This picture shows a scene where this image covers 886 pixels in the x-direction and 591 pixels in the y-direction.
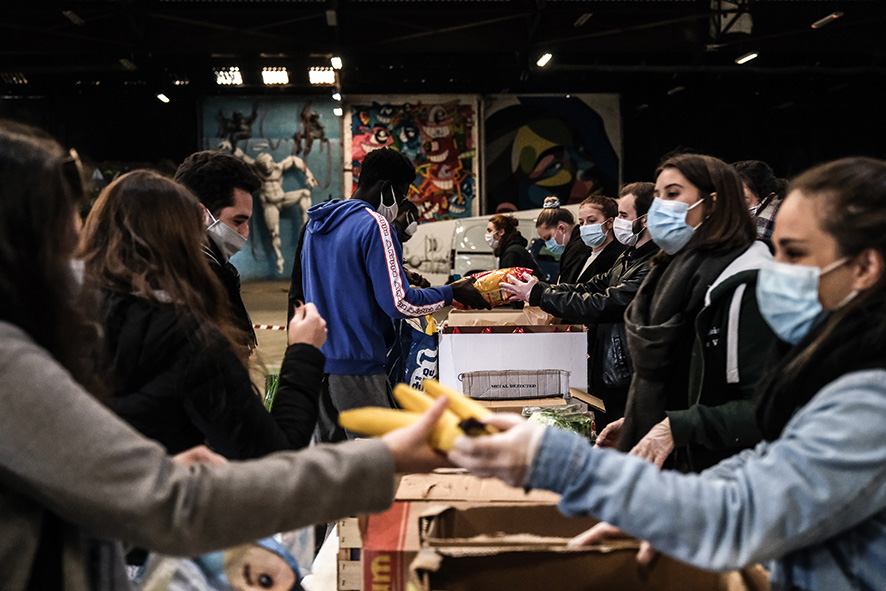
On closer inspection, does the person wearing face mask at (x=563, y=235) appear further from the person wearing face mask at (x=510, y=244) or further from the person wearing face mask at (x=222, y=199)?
the person wearing face mask at (x=222, y=199)

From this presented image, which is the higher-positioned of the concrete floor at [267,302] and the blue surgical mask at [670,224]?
the blue surgical mask at [670,224]

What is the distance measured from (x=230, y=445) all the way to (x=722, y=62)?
12779mm

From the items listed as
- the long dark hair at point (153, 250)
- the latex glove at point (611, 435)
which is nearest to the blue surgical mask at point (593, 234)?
the latex glove at point (611, 435)

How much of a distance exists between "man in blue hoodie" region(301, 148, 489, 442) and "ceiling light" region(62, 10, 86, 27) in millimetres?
8093

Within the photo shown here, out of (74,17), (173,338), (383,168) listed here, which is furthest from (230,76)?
(173,338)

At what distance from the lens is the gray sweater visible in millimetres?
890

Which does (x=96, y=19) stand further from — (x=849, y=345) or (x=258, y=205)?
(x=849, y=345)

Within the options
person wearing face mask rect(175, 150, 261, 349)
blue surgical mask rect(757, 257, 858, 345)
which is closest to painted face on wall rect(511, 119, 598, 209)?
person wearing face mask rect(175, 150, 261, 349)

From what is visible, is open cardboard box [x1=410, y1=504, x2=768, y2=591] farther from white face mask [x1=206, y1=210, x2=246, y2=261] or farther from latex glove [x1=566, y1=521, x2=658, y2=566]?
white face mask [x1=206, y1=210, x2=246, y2=261]

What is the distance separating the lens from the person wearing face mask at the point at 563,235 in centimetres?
542

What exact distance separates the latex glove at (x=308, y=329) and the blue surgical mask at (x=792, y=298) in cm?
103

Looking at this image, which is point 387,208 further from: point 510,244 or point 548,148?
point 548,148

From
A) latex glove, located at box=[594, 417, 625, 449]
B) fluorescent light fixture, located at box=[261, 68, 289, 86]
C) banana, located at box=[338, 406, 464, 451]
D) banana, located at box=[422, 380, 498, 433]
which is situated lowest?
latex glove, located at box=[594, 417, 625, 449]

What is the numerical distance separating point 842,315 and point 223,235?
6.88ft
